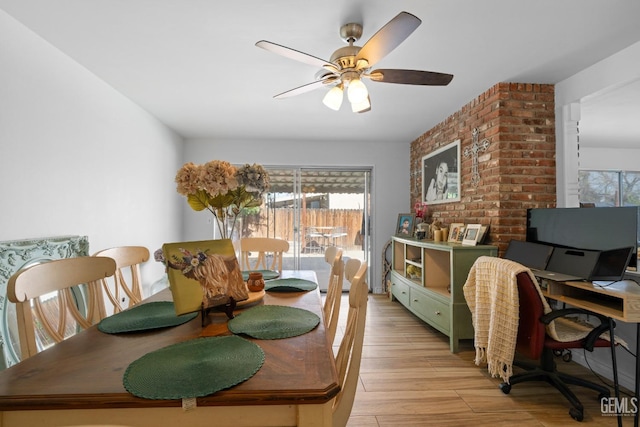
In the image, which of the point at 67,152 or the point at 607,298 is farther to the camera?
the point at 67,152

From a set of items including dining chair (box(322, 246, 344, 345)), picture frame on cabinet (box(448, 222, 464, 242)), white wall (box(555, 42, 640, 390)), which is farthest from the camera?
picture frame on cabinet (box(448, 222, 464, 242))

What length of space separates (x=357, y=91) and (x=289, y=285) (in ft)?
4.04

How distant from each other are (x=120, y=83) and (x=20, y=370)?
280 centimetres

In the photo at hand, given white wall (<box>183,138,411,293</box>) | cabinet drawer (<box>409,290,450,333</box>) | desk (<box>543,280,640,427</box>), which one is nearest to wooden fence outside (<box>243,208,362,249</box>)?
white wall (<box>183,138,411,293</box>)

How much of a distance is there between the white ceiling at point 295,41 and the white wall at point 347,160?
62.4 inches

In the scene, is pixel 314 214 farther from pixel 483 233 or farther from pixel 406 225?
pixel 483 233

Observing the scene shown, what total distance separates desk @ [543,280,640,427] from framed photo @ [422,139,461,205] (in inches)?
60.8

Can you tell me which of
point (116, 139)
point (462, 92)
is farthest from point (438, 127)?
point (116, 139)

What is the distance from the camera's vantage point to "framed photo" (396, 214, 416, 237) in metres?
4.62

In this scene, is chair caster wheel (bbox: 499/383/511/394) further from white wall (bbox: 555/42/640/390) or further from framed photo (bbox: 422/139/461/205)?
framed photo (bbox: 422/139/461/205)

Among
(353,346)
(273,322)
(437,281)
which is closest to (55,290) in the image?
(273,322)

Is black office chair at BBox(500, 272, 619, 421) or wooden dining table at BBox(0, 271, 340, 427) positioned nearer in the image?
wooden dining table at BBox(0, 271, 340, 427)

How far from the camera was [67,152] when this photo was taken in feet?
8.13

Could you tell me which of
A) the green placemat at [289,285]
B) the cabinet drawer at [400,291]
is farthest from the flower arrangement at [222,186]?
the cabinet drawer at [400,291]
